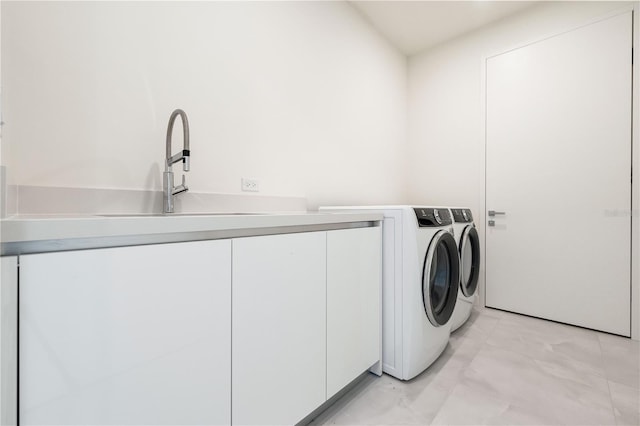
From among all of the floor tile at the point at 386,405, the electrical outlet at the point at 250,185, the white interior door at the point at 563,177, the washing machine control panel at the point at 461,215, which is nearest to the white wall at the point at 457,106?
the white interior door at the point at 563,177

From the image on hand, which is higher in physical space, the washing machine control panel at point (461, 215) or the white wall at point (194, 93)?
the white wall at point (194, 93)

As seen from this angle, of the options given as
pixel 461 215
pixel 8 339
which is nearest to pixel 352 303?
pixel 8 339

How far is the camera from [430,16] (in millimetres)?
2484

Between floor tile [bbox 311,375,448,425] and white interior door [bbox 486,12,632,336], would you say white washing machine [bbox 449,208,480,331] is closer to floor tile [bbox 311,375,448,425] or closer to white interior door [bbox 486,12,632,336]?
white interior door [bbox 486,12,632,336]

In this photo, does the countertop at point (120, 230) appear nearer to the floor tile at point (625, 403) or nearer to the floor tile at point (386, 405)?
the floor tile at point (386, 405)

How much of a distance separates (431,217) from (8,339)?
1586 mm

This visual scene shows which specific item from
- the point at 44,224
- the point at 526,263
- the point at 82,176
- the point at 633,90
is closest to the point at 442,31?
the point at 633,90

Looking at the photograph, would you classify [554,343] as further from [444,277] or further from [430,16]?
[430,16]

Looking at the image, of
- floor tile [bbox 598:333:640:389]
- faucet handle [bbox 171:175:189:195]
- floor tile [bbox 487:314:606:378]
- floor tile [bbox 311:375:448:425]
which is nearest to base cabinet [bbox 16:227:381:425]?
floor tile [bbox 311:375:448:425]

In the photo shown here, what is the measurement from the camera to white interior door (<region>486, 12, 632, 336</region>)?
2016mm

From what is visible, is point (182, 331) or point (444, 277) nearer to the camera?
point (182, 331)

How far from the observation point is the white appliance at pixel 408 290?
1409mm

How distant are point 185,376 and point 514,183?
2.80 metres

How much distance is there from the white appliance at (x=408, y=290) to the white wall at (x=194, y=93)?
2.57 feet
